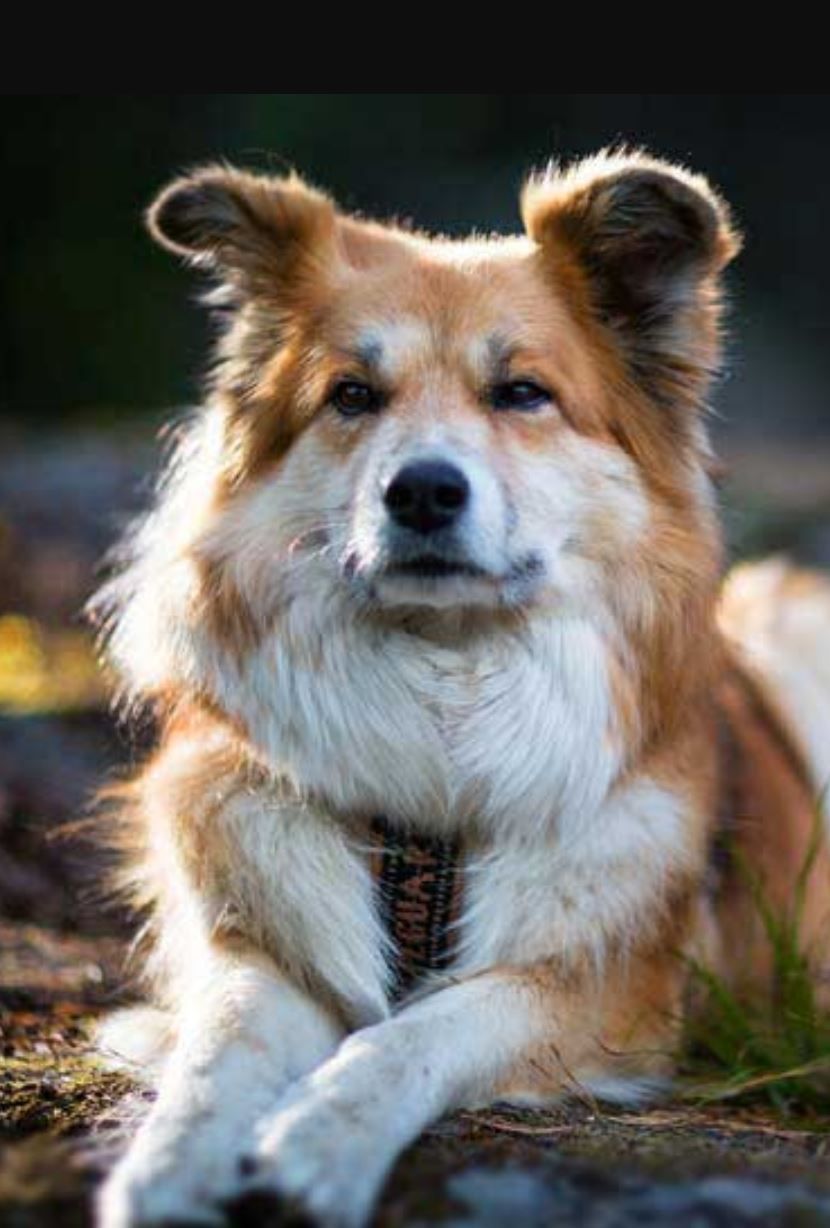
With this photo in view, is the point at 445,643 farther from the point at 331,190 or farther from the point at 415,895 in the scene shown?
the point at 331,190

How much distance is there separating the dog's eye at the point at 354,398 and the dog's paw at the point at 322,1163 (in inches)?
56.1

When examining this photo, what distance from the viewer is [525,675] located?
3715 mm

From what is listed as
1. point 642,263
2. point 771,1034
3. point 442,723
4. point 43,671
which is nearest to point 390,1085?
point 442,723

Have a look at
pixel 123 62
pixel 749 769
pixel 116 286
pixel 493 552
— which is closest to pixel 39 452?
pixel 123 62

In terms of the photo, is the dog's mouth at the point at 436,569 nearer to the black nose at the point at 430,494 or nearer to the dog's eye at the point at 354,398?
the black nose at the point at 430,494

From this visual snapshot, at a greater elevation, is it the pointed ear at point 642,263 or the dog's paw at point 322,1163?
the pointed ear at point 642,263

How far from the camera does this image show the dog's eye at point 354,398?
377cm

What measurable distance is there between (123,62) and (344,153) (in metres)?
2.96

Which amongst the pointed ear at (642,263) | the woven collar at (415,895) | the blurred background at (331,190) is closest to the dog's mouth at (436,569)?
the woven collar at (415,895)

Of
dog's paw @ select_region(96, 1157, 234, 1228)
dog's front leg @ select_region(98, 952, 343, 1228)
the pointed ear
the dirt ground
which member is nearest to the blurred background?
the dirt ground

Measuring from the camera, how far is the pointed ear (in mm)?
3908

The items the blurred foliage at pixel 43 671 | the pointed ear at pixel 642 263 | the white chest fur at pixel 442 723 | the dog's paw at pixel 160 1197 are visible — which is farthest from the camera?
the blurred foliage at pixel 43 671

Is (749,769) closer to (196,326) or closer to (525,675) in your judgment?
(525,675)

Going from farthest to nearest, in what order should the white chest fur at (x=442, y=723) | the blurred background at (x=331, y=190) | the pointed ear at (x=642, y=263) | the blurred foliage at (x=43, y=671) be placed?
the blurred background at (x=331, y=190), the blurred foliage at (x=43, y=671), the pointed ear at (x=642, y=263), the white chest fur at (x=442, y=723)
